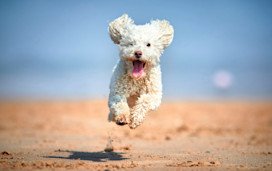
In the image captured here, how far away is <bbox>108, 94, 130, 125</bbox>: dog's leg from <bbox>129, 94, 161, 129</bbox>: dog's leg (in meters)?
0.15

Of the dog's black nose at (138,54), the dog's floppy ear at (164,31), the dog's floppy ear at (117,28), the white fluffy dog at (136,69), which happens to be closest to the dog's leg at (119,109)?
the white fluffy dog at (136,69)

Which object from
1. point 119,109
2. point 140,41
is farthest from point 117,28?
point 119,109

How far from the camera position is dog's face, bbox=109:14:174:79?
19.5 feet

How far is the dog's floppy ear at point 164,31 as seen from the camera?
6461 millimetres

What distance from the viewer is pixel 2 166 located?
19.3 ft

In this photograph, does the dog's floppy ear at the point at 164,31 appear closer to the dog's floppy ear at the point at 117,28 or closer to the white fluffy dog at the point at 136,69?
the white fluffy dog at the point at 136,69

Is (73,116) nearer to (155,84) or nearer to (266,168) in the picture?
(155,84)

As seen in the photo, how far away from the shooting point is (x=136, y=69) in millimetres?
6047

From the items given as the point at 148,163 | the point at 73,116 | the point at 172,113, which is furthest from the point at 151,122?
the point at 148,163

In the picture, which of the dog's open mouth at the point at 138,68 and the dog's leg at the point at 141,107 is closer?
the dog's open mouth at the point at 138,68

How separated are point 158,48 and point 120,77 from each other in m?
1.03

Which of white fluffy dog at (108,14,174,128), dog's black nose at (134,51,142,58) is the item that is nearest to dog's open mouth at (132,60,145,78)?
white fluffy dog at (108,14,174,128)

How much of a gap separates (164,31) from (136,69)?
1130mm

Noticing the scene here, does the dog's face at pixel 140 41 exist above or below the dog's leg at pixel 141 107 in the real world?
above
